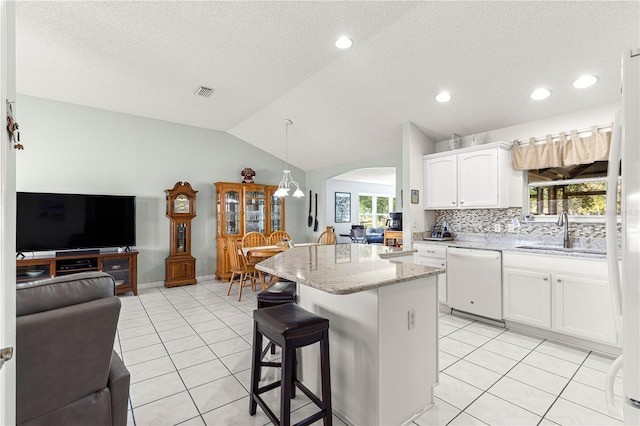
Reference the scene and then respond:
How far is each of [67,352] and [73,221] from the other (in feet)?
13.4

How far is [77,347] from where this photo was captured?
4.22ft

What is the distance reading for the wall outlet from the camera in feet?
5.91

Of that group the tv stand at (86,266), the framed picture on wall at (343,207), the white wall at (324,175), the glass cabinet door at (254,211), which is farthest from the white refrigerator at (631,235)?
the framed picture on wall at (343,207)

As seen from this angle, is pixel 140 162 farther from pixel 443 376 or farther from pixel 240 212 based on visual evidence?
pixel 443 376

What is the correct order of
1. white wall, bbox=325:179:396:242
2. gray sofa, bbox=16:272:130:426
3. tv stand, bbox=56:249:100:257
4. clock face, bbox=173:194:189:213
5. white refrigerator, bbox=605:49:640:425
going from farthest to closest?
1. white wall, bbox=325:179:396:242
2. clock face, bbox=173:194:189:213
3. tv stand, bbox=56:249:100:257
4. gray sofa, bbox=16:272:130:426
5. white refrigerator, bbox=605:49:640:425

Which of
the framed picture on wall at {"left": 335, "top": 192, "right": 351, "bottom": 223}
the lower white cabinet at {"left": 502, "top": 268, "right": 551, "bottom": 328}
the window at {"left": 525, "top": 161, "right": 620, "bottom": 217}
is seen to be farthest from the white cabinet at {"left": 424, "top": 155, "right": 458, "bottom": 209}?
the framed picture on wall at {"left": 335, "top": 192, "right": 351, "bottom": 223}

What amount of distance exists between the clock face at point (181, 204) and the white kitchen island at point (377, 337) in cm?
393

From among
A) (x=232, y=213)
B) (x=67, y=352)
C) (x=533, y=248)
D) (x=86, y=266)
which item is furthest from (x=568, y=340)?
(x=86, y=266)

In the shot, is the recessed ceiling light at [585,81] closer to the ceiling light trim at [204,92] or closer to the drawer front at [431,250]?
the drawer front at [431,250]

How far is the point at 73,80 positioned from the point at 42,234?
83.6 inches

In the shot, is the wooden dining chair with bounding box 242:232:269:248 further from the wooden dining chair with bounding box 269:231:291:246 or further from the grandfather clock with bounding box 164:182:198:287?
the grandfather clock with bounding box 164:182:198:287

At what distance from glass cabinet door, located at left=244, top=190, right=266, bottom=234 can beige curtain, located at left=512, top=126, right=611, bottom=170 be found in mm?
4419

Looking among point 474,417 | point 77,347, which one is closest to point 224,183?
point 77,347

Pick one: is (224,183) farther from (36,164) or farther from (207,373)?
(207,373)
